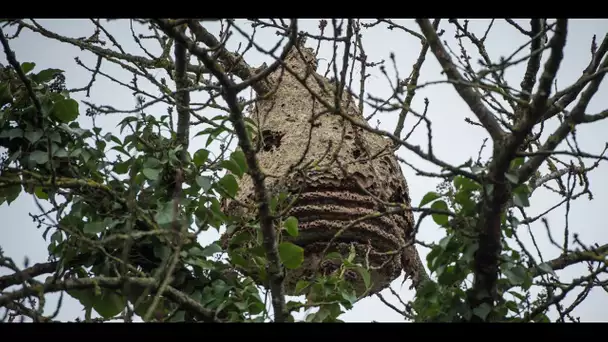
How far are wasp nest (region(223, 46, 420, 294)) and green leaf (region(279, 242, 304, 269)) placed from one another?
15 cm

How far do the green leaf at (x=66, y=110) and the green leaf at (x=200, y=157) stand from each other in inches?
13.1

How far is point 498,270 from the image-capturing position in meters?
1.62

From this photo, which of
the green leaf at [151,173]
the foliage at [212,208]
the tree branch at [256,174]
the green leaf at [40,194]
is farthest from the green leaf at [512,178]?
the green leaf at [40,194]

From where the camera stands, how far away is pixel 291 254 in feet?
5.99

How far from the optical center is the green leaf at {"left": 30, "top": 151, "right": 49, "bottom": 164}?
1.85 m

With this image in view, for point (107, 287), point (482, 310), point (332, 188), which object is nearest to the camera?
point (107, 287)

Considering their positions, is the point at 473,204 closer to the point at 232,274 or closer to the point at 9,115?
the point at 232,274

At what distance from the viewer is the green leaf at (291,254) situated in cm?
182

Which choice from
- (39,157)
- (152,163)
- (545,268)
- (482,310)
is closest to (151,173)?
(152,163)

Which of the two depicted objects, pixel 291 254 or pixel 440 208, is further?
pixel 291 254

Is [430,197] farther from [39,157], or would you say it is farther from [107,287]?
[39,157]

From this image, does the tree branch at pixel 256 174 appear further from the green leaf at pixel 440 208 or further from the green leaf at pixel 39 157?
the green leaf at pixel 39 157

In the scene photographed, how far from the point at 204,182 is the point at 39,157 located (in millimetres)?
422
